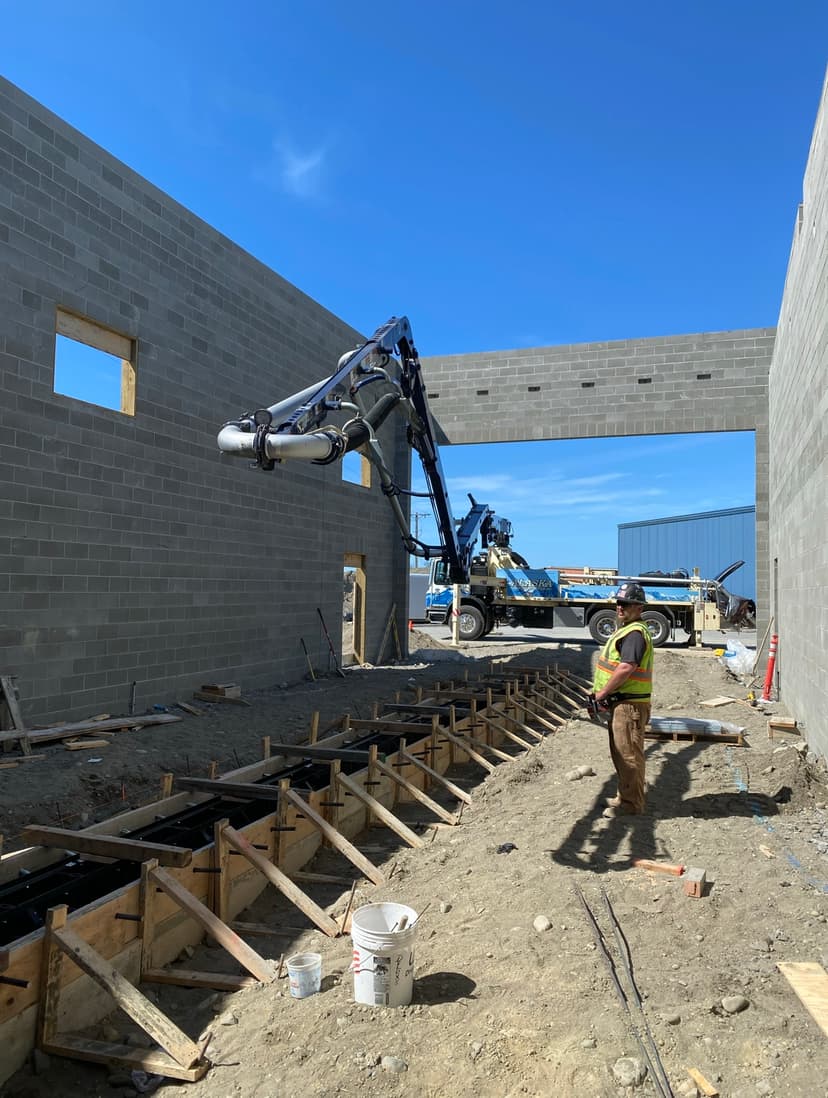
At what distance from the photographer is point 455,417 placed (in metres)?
17.9

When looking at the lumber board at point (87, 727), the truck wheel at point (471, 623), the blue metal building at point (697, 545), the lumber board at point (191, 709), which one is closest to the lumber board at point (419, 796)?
the lumber board at point (87, 727)

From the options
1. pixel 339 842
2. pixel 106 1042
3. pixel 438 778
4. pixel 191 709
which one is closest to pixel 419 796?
pixel 438 778

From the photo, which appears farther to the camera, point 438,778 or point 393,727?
point 393,727

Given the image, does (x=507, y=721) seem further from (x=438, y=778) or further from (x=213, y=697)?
(x=213, y=697)

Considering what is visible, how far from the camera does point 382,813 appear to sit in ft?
18.6

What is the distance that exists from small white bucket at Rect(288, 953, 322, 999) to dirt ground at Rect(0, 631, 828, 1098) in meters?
0.07

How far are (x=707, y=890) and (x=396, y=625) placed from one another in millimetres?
13914

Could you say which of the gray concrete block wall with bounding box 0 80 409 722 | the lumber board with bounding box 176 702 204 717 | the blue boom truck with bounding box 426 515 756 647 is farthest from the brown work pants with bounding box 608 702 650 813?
the blue boom truck with bounding box 426 515 756 647

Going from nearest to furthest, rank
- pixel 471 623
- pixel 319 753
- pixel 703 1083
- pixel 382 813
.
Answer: pixel 703 1083
pixel 382 813
pixel 319 753
pixel 471 623

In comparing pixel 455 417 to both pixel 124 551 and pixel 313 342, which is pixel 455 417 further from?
pixel 124 551

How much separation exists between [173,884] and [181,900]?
0.33 ft

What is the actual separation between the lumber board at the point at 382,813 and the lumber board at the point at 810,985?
8.64 feet

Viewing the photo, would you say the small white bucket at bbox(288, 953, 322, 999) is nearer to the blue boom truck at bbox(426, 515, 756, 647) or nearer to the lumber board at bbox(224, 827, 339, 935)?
the lumber board at bbox(224, 827, 339, 935)

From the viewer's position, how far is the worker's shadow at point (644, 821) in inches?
205
